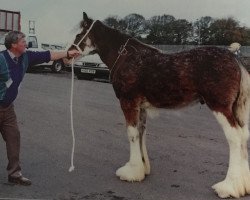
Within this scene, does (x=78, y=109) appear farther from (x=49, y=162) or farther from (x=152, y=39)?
(x=49, y=162)

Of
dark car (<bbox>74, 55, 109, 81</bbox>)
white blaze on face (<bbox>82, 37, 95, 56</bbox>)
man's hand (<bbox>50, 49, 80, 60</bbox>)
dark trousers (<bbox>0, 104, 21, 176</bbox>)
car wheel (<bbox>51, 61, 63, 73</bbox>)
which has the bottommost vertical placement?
car wheel (<bbox>51, 61, 63, 73</bbox>)

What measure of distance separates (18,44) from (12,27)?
14.0 m

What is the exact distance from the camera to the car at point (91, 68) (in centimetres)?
2094

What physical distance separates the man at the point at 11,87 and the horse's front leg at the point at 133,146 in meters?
1.23

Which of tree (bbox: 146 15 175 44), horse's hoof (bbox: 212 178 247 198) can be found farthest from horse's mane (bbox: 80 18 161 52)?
tree (bbox: 146 15 175 44)

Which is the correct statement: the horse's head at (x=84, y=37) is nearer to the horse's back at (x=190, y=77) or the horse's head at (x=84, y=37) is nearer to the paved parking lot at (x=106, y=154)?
the horse's back at (x=190, y=77)

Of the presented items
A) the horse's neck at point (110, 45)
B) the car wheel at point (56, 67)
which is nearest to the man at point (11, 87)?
the horse's neck at point (110, 45)

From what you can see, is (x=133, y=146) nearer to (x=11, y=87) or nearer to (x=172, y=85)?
(x=172, y=85)

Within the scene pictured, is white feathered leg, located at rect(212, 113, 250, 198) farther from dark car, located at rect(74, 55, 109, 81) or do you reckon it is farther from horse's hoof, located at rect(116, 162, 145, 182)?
dark car, located at rect(74, 55, 109, 81)

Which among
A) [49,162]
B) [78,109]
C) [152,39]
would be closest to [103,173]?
[49,162]

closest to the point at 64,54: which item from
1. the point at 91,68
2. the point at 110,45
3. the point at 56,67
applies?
the point at 110,45

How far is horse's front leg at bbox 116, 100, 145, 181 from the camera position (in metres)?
6.83

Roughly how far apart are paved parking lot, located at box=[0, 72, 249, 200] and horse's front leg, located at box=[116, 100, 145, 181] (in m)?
0.13

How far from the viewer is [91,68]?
21375 millimetres
